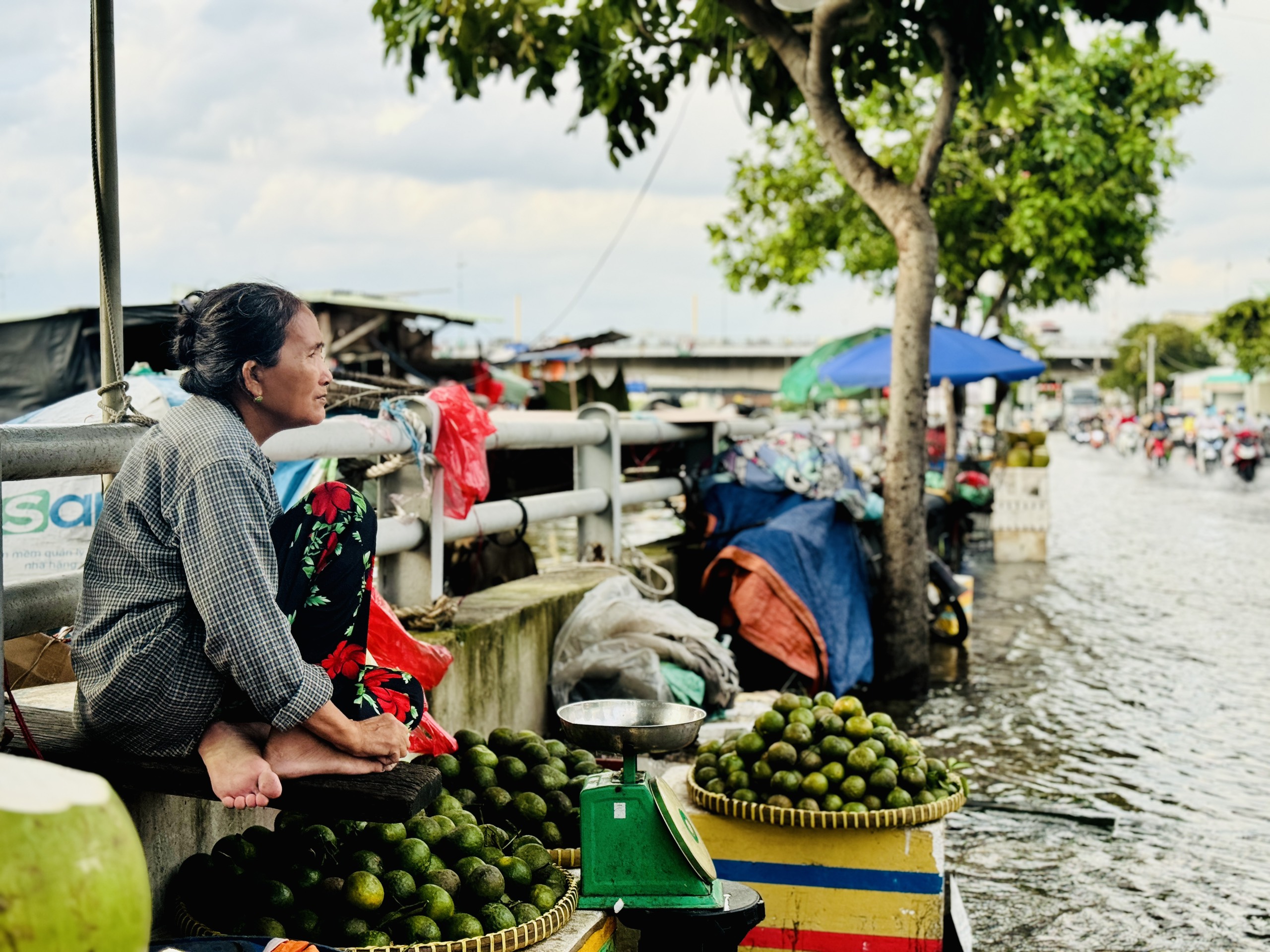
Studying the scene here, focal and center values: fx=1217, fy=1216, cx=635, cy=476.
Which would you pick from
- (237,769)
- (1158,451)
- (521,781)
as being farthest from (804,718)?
(1158,451)

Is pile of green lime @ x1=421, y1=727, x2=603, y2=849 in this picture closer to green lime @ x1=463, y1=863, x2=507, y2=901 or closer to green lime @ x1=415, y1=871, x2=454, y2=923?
green lime @ x1=463, y1=863, x2=507, y2=901

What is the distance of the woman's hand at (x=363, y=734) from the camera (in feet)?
7.61

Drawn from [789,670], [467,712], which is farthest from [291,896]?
[789,670]

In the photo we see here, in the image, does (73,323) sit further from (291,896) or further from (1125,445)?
(1125,445)

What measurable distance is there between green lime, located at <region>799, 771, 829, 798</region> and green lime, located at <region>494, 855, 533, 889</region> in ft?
3.69

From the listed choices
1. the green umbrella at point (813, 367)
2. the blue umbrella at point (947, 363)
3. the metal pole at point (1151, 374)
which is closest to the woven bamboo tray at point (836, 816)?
the blue umbrella at point (947, 363)

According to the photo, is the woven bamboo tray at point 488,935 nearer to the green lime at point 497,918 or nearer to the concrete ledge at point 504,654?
the green lime at point 497,918

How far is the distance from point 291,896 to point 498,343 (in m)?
61.7

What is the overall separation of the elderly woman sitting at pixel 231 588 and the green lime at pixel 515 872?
0.38 meters

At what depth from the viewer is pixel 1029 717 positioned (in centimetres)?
654

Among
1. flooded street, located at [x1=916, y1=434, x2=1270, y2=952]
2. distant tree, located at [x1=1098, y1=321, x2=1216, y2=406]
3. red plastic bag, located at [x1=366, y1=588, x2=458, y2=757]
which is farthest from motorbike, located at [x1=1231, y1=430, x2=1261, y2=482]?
distant tree, located at [x1=1098, y1=321, x2=1216, y2=406]

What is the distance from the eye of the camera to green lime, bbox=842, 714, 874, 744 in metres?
3.75

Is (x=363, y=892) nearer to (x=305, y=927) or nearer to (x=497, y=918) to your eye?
(x=305, y=927)

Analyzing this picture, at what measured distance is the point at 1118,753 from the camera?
588cm
